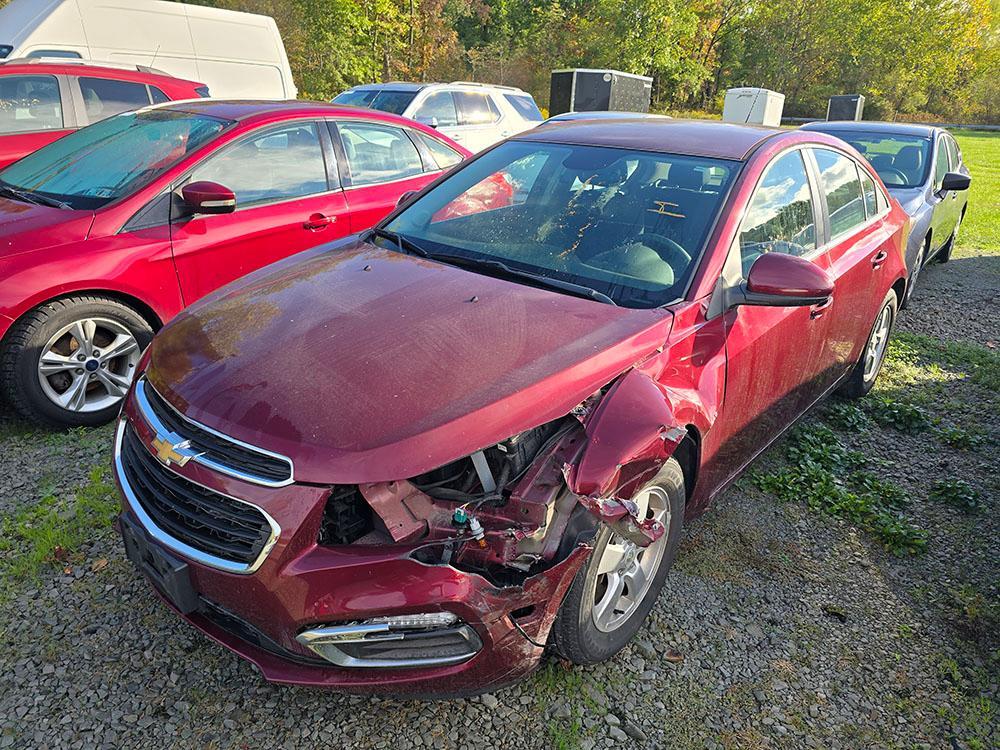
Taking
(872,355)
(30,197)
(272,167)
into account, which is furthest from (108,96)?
(872,355)

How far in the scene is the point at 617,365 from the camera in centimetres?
226

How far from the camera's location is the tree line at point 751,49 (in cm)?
3916

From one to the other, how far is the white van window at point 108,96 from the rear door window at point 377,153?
3410 mm

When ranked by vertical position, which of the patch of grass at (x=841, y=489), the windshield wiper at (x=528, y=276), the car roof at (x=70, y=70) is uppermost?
the car roof at (x=70, y=70)

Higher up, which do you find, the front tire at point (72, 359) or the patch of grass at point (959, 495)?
the front tire at point (72, 359)

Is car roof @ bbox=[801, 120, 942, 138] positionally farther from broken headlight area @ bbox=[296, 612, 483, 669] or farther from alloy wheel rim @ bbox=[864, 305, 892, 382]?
broken headlight area @ bbox=[296, 612, 483, 669]

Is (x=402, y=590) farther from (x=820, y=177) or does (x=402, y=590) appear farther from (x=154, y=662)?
(x=820, y=177)

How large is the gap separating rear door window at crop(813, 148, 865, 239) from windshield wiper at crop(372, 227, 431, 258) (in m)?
2.07

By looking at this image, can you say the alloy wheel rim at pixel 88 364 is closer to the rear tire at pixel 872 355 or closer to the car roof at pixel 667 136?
the car roof at pixel 667 136

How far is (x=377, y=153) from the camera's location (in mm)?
5027

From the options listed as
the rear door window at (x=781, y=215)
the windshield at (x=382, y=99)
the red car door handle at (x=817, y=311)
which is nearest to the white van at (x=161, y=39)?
the windshield at (x=382, y=99)

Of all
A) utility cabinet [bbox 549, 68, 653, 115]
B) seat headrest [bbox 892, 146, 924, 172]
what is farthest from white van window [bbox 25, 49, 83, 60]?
utility cabinet [bbox 549, 68, 653, 115]

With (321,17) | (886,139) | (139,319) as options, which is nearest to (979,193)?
(886,139)

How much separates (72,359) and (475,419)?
8.96 ft
